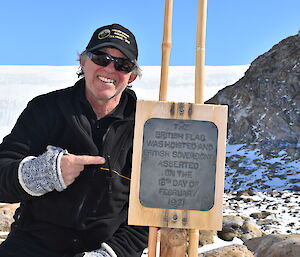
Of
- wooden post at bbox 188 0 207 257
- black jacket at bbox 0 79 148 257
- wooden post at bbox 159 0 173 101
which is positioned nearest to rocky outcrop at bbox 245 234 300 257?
black jacket at bbox 0 79 148 257

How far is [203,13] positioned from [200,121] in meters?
0.75

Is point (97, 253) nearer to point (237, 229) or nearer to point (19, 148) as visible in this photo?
point (19, 148)

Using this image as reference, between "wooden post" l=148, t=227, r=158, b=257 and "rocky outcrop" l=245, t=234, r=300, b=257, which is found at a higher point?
"wooden post" l=148, t=227, r=158, b=257

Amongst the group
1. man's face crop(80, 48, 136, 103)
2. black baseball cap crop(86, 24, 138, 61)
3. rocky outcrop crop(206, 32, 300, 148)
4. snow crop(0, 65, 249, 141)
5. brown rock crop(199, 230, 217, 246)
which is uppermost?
snow crop(0, 65, 249, 141)

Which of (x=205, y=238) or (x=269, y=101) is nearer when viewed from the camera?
(x=205, y=238)

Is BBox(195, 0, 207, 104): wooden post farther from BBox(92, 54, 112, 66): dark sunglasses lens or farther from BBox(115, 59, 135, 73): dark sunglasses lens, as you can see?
BBox(92, 54, 112, 66): dark sunglasses lens

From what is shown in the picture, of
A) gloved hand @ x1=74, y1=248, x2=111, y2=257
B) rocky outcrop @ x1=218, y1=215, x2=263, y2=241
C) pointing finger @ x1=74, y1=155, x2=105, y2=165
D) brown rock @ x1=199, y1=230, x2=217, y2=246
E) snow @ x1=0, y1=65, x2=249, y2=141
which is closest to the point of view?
pointing finger @ x1=74, y1=155, x2=105, y2=165

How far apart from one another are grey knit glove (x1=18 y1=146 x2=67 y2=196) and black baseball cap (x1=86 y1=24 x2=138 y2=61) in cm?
77

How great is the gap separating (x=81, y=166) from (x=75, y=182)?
→ 9.1 inches

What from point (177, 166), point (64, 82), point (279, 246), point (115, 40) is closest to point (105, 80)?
point (115, 40)

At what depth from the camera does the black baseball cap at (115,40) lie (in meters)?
2.68

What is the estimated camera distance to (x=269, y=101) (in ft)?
63.7

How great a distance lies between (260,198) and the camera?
11.4m

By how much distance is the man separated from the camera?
255cm
